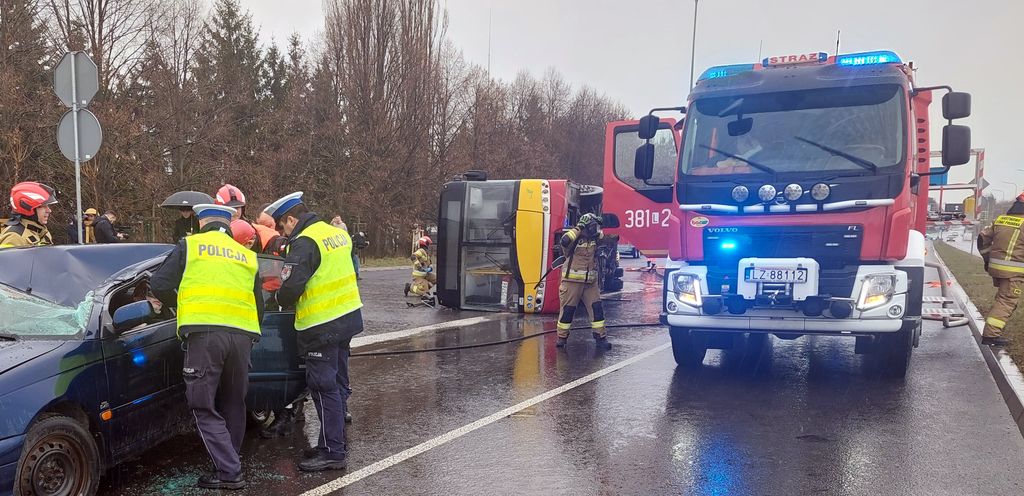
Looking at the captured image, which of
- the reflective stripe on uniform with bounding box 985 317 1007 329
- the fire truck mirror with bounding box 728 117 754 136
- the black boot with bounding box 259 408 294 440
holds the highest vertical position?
the fire truck mirror with bounding box 728 117 754 136

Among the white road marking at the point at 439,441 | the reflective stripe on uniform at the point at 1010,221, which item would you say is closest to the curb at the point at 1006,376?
the reflective stripe on uniform at the point at 1010,221

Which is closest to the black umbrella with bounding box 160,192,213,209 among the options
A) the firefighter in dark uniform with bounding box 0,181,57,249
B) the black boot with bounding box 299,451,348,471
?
the firefighter in dark uniform with bounding box 0,181,57,249

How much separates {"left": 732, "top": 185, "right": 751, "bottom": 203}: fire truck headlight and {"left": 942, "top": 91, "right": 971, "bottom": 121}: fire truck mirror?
6.36 ft

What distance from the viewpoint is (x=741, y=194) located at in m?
6.32

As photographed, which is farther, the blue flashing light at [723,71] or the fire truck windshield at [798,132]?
the blue flashing light at [723,71]

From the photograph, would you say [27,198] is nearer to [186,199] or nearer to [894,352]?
[186,199]

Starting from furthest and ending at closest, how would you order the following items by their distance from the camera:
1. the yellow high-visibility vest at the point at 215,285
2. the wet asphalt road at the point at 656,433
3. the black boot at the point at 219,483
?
the wet asphalt road at the point at 656,433
the black boot at the point at 219,483
the yellow high-visibility vest at the point at 215,285

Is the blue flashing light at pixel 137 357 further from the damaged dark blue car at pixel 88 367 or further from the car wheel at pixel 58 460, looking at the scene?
the car wheel at pixel 58 460

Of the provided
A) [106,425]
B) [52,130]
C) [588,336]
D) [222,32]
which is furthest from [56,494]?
[222,32]

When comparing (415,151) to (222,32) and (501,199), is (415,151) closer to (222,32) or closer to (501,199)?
(222,32)

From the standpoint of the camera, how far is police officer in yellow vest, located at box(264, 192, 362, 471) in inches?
170

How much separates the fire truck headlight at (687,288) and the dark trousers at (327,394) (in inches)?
135

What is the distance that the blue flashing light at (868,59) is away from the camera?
6465mm

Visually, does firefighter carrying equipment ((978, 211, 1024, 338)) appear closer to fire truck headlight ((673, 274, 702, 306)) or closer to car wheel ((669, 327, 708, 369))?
car wheel ((669, 327, 708, 369))
